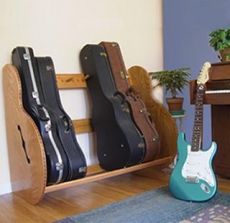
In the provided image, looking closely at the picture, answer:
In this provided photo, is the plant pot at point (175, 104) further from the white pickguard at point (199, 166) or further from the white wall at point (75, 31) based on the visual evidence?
the white pickguard at point (199, 166)

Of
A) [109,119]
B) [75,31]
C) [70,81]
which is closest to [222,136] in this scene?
[109,119]

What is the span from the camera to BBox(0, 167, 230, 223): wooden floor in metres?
1.58

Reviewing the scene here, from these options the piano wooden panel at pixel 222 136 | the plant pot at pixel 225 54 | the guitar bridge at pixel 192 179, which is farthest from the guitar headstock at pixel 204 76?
the guitar bridge at pixel 192 179

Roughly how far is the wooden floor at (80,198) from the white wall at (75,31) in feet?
0.88

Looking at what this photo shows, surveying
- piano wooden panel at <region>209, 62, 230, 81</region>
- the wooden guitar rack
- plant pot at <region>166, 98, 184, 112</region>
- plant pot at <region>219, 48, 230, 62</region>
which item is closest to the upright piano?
piano wooden panel at <region>209, 62, 230, 81</region>

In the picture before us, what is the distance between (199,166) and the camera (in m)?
1.67

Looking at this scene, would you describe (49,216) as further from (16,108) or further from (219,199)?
(219,199)

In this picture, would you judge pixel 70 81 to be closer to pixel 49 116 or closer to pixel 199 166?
pixel 49 116

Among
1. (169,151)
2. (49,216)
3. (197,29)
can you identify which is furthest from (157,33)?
(49,216)

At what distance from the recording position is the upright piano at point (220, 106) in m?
1.87

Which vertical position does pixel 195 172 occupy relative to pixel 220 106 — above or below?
below

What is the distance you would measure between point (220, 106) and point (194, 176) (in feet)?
2.13

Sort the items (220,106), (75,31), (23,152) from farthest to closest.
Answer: (75,31)
(220,106)
(23,152)

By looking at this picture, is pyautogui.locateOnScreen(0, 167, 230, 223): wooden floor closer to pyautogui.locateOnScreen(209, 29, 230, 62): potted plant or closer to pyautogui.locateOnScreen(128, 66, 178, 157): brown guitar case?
pyautogui.locateOnScreen(128, 66, 178, 157): brown guitar case
